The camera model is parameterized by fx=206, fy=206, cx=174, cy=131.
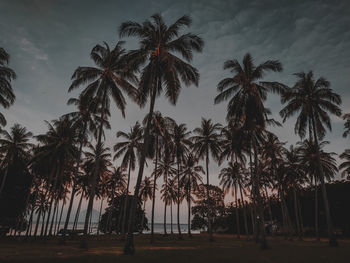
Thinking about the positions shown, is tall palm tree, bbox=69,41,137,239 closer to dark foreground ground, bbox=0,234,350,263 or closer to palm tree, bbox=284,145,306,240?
dark foreground ground, bbox=0,234,350,263


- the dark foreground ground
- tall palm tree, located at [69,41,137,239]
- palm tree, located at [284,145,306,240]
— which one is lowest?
the dark foreground ground

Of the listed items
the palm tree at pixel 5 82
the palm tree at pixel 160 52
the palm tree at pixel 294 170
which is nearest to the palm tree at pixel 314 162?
the palm tree at pixel 294 170

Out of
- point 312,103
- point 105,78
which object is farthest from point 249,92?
point 105,78

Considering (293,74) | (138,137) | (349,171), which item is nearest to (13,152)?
(138,137)

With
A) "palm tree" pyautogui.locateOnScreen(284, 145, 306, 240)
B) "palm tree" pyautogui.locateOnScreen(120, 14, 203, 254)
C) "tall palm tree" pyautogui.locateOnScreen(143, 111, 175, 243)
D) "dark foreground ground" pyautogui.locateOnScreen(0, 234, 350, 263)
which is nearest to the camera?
"dark foreground ground" pyautogui.locateOnScreen(0, 234, 350, 263)

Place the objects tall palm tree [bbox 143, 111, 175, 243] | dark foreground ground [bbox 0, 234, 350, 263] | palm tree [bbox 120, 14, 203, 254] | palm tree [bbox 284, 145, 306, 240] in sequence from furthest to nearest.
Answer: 1. palm tree [bbox 284, 145, 306, 240]
2. tall palm tree [bbox 143, 111, 175, 243]
3. palm tree [bbox 120, 14, 203, 254]
4. dark foreground ground [bbox 0, 234, 350, 263]

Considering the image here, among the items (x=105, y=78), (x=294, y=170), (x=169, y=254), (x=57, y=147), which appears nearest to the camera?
(x=169, y=254)

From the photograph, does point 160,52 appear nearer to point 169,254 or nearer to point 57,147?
point 169,254

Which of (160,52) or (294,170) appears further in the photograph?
(294,170)

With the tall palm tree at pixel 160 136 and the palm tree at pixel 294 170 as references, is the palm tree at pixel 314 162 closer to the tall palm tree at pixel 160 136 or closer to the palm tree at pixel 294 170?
the palm tree at pixel 294 170

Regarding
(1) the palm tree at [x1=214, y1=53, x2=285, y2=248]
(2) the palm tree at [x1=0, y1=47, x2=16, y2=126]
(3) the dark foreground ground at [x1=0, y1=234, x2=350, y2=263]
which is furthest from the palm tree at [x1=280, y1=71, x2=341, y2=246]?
(2) the palm tree at [x1=0, y1=47, x2=16, y2=126]

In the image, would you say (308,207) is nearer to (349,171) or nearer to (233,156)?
(349,171)

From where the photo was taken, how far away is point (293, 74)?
22375 millimetres

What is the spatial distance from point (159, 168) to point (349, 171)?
30.8 meters
